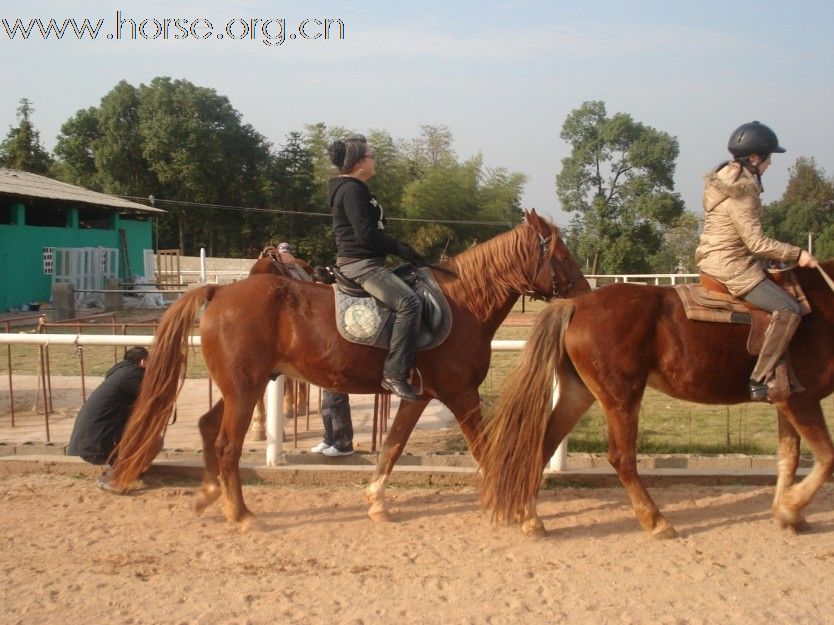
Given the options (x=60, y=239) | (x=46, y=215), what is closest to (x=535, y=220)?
A: (x=60, y=239)

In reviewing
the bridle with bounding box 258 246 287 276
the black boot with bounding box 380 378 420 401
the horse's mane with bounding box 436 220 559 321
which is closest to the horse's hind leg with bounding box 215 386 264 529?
the black boot with bounding box 380 378 420 401

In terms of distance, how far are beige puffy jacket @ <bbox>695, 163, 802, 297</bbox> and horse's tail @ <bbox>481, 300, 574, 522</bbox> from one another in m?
1.05

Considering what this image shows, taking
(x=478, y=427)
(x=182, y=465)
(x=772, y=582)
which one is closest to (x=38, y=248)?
(x=182, y=465)

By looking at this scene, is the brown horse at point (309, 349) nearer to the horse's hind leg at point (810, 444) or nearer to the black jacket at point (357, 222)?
the black jacket at point (357, 222)

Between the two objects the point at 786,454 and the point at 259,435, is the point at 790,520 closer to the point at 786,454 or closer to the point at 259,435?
the point at 786,454

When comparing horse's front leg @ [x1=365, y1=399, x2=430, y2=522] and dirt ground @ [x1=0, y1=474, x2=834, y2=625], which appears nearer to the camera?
dirt ground @ [x1=0, y1=474, x2=834, y2=625]

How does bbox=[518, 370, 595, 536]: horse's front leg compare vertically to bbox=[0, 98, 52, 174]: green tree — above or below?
below

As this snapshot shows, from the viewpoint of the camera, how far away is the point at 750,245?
198 inches

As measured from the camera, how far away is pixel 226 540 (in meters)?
5.17

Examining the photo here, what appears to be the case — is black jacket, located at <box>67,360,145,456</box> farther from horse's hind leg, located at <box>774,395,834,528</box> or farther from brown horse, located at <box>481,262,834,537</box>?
horse's hind leg, located at <box>774,395,834,528</box>

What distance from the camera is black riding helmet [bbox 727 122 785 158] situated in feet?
17.0

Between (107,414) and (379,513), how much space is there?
A: 2558 millimetres

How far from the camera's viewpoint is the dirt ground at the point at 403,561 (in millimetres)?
4008

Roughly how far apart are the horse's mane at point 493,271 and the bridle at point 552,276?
0.03 metres
